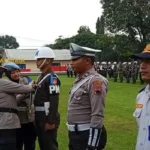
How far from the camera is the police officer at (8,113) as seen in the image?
13.8 feet

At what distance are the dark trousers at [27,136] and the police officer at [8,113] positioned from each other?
23.8 inches

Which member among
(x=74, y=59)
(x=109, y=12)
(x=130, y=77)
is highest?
(x=109, y=12)

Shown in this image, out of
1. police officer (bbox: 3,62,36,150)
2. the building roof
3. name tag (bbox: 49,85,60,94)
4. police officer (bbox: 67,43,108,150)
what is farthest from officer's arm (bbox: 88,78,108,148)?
the building roof

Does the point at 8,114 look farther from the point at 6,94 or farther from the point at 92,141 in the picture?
the point at 92,141

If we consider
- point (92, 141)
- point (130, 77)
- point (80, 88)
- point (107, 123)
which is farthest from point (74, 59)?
point (130, 77)

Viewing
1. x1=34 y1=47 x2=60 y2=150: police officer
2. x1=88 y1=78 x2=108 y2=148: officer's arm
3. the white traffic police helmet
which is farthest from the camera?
the white traffic police helmet

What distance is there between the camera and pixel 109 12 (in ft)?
103

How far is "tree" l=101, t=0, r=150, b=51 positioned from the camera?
29.3 metres

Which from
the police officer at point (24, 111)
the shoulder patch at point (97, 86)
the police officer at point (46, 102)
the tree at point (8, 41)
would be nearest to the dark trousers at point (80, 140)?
the shoulder patch at point (97, 86)

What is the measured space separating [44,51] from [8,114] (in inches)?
39.6

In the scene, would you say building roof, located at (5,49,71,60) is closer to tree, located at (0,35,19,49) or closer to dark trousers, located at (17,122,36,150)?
tree, located at (0,35,19,49)

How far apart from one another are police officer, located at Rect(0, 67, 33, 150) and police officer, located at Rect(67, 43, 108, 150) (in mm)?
871

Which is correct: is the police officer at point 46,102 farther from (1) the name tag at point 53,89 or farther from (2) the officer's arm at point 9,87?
(2) the officer's arm at point 9,87

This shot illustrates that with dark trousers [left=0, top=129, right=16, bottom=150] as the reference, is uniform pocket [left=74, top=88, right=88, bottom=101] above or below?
above
